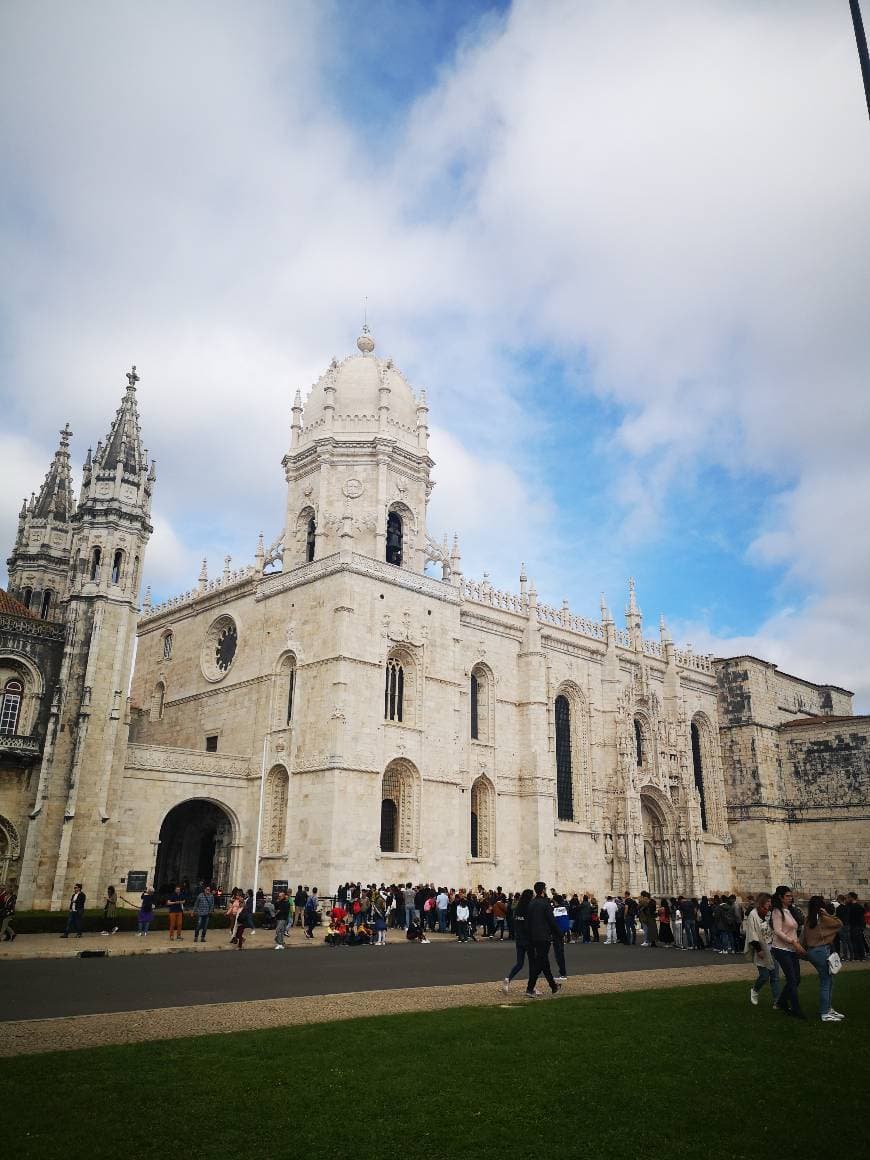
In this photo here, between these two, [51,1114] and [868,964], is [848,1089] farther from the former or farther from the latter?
[868,964]

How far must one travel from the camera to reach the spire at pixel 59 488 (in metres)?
43.7

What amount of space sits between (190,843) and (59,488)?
19180 millimetres

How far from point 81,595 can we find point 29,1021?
78.4ft

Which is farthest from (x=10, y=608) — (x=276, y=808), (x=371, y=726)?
(x=371, y=726)

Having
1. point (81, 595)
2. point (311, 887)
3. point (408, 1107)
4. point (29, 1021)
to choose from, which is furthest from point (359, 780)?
point (408, 1107)

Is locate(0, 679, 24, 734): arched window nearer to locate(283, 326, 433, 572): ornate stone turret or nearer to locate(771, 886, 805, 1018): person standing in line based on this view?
locate(283, 326, 433, 572): ornate stone turret

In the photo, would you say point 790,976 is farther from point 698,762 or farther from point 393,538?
point 698,762

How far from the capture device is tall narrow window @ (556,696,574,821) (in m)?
42.6

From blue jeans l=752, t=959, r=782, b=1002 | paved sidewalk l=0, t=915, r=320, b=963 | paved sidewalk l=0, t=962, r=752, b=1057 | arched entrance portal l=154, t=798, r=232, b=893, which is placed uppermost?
arched entrance portal l=154, t=798, r=232, b=893

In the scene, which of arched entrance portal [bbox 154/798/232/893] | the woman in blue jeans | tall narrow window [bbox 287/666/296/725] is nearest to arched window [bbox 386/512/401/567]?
tall narrow window [bbox 287/666/296/725]

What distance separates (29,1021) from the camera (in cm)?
1038

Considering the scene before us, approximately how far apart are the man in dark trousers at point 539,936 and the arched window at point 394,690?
21.9m

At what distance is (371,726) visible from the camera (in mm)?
33625

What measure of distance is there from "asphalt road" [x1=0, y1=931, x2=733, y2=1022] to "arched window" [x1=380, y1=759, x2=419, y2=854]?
10597mm
